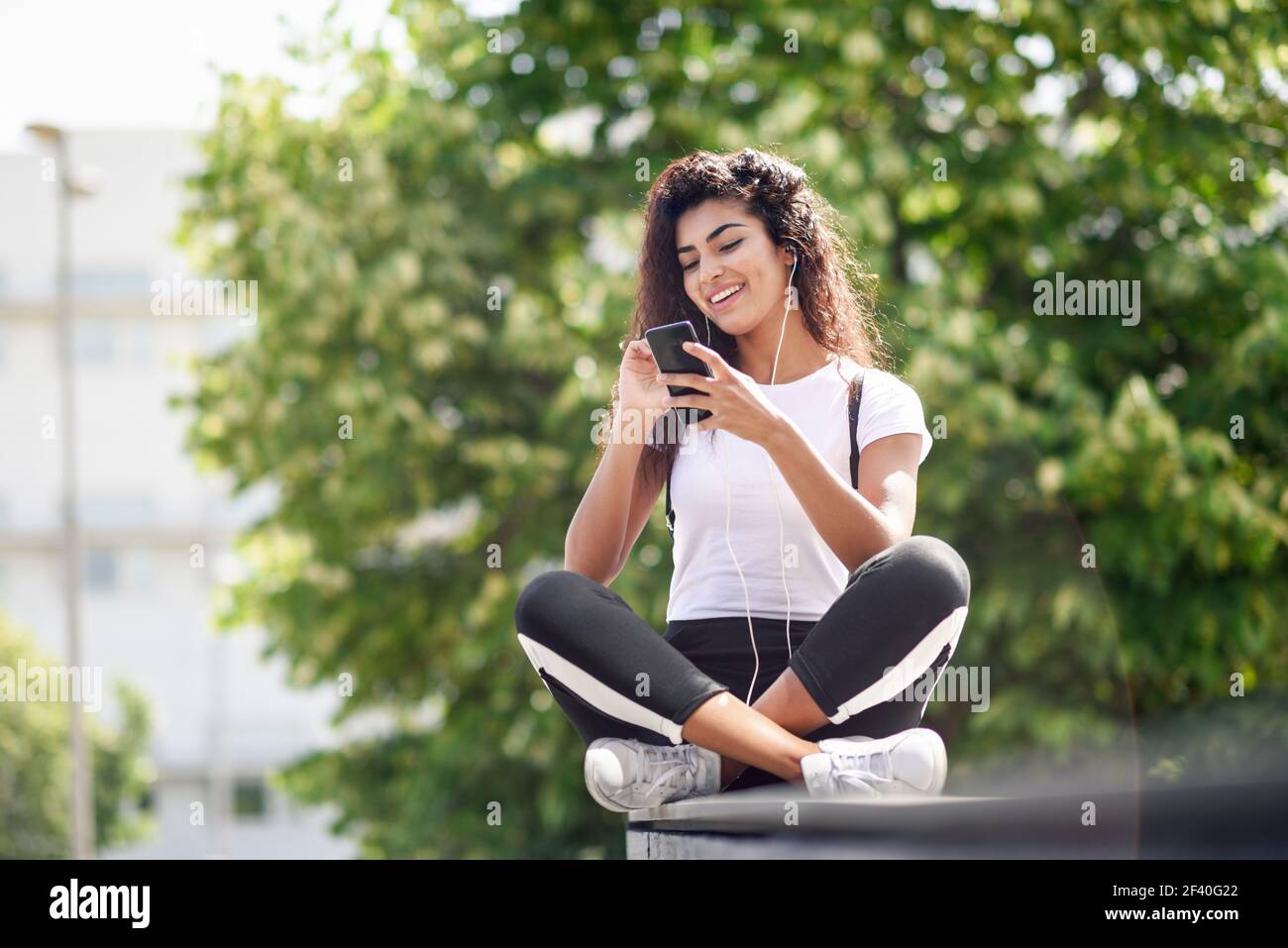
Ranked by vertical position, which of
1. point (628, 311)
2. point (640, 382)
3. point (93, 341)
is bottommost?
point (640, 382)

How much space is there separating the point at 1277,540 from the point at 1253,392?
0.76 meters

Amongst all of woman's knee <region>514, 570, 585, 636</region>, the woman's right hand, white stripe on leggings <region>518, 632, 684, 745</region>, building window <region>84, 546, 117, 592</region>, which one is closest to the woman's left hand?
the woman's right hand

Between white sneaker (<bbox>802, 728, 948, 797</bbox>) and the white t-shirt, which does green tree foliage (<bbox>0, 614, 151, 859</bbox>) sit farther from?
white sneaker (<bbox>802, 728, 948, 797</bbox>)

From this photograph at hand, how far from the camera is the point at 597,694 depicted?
8.48 ft

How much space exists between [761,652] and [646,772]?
0.35 m

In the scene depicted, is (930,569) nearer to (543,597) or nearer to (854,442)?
(854,442)

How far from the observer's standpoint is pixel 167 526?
30094mm

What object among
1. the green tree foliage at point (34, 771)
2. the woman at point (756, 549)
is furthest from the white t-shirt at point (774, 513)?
the green tree foliage at point (34, 771)

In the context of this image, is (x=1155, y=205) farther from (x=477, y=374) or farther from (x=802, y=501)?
(x=802, y=501)

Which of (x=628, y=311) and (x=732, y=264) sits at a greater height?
(x=628, y=311)

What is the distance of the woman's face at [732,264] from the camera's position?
112 inches

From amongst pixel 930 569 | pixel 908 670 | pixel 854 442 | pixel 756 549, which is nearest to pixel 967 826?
pixel 908 670

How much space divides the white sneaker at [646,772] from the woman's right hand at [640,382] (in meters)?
0.66
